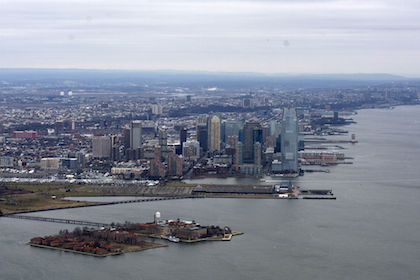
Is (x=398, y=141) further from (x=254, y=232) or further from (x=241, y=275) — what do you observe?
(x=241, y=275)

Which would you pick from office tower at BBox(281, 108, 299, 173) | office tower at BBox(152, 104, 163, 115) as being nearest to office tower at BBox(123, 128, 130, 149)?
office tower at BBox(281, 108, 299, 173)

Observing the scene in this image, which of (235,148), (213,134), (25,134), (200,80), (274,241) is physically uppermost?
(213,134)

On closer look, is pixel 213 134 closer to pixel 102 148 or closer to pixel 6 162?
pixel 102 148

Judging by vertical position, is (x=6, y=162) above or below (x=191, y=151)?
below

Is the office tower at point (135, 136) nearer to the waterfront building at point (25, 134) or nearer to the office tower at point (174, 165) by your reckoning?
the office tower at point (174, 165)

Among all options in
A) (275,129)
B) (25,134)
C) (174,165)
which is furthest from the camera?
(25,134)

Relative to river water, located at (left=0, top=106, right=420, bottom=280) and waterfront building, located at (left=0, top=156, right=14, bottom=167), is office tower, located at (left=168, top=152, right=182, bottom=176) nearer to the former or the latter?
river water, located at (left=0, top=106, right=420, bottom=280)

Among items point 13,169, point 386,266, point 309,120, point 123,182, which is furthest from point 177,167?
point 309,120

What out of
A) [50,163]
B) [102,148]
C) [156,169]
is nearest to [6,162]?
[50,163]
